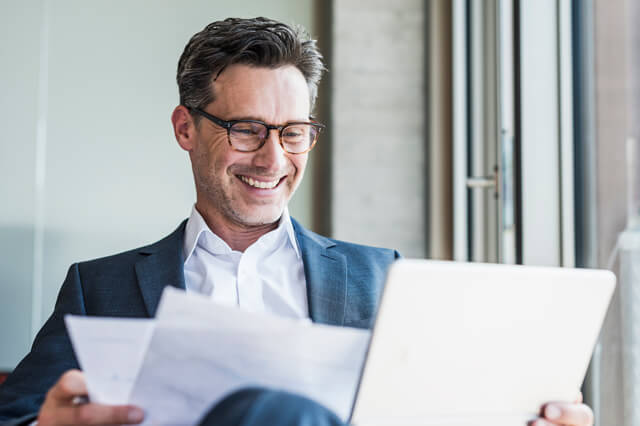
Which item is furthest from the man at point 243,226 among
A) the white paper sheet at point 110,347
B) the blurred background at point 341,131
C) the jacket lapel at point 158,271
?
the blurred background at point 341,131

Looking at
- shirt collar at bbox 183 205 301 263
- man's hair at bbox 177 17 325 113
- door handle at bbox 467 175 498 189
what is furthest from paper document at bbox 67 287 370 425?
→ door handle at bbox 467 175 498 189

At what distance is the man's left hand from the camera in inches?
37.0

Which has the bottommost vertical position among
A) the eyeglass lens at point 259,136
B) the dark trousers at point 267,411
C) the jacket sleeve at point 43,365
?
the jacket sleeve at point 43,365

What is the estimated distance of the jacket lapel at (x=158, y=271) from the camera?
1.40 meters

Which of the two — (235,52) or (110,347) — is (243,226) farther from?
(110,347)

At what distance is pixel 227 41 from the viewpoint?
1.53 metres

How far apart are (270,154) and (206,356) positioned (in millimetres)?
797

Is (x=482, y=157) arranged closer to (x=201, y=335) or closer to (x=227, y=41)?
(x=227, y=41)

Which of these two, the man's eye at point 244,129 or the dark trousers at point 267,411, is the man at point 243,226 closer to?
the man's eye at point 244,129

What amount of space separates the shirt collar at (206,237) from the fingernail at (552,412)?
2.55 ft

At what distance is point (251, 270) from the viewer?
1.53 m

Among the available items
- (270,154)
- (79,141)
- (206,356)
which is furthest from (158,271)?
(79,141)

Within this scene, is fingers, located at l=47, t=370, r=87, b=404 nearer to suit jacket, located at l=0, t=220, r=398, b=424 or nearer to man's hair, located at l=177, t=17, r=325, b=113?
suit jacket, located at l=0, t=220, r=398, b=424

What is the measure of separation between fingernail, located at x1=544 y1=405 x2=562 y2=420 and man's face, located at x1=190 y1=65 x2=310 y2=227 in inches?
32.5
